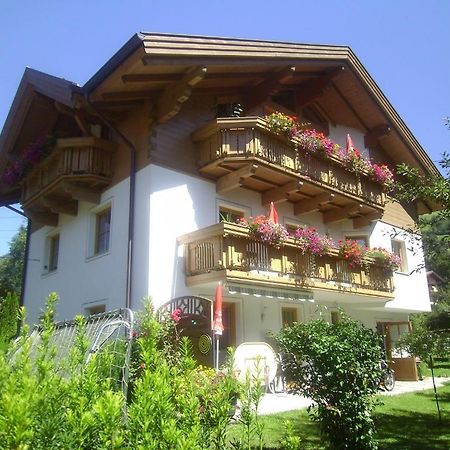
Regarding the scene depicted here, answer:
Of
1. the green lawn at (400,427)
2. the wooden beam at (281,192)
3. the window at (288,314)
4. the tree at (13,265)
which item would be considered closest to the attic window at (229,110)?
the wooden beam at (281,192)

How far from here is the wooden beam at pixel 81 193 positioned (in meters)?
12.8

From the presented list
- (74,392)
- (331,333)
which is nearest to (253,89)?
(331,333)

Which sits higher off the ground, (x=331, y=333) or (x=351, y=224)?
(x=351, y=224)

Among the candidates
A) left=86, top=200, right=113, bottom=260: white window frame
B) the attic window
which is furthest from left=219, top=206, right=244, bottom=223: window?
left=86, top=200, right=113, bottom=260: white window frame

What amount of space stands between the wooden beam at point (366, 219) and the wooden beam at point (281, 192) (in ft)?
16.0

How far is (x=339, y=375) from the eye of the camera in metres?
6.03

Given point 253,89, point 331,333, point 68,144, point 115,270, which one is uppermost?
point 253,89

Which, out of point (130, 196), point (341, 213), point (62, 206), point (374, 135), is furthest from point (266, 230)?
point (374, 135)

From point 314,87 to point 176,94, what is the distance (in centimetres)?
633

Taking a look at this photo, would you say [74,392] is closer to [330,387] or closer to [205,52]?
[330,387]

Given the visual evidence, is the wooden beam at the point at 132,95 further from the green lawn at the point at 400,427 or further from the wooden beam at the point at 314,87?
the green lawn at the point at 400,427

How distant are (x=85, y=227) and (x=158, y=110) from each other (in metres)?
4.32

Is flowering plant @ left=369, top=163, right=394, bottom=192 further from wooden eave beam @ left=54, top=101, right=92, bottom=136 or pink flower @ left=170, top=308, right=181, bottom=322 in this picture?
wooden eave beam @ left=54, top=101, right=92, bottom=136

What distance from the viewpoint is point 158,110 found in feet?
39.6
